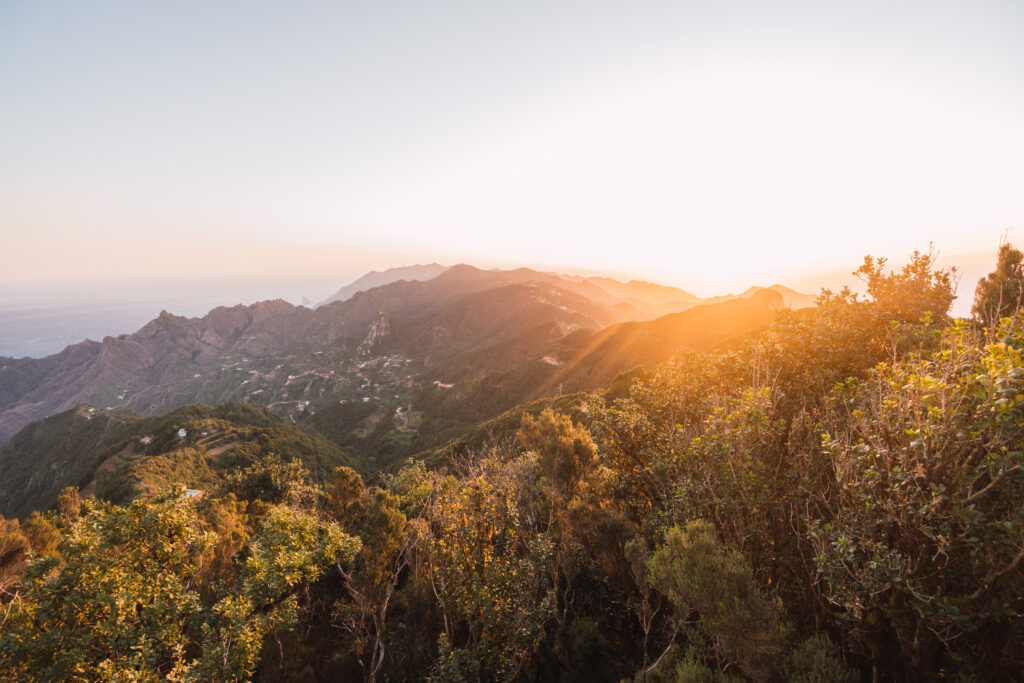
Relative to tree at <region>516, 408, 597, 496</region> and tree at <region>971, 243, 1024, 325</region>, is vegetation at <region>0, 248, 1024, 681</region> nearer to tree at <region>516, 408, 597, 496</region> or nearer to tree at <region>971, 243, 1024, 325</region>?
tree at <region>516, 408, 597, 496</region>

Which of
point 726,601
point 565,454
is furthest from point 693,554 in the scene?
point 565,454

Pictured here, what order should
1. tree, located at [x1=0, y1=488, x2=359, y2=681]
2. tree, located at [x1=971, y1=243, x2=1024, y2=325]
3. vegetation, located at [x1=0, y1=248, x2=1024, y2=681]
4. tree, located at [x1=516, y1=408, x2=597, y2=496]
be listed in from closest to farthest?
vegetation, located at [x1=0, y1=248, x2=1024, y2=681] → tree, located at [x1=0, y1=488, x2=359, y2=681] → tree, located at [x1=971, y1=243, x2=1024, y2=325] → tree, located at [x1=516, y1=408, x2=597, y2=496]

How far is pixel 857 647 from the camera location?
852 cm

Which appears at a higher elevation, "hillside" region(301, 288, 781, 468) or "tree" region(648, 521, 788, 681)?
"tree" region(648, 521, 788, 681)

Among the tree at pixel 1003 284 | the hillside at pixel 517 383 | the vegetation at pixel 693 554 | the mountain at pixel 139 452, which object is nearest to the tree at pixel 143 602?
the vegetation at pixel 693 554

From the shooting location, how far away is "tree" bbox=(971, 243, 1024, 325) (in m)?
17.0

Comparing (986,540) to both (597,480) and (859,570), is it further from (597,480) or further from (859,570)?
(597,480)

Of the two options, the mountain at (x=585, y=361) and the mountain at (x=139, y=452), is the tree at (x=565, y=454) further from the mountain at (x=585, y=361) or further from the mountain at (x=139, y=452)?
the mountain at (x=139, y=452)

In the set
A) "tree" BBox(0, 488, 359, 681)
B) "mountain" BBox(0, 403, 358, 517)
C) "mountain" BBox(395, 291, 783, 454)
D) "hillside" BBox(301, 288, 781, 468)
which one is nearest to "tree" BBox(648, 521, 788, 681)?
"tree" BBox(0, 488, 359, 681)

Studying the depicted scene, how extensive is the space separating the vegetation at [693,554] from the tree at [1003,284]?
249 inches

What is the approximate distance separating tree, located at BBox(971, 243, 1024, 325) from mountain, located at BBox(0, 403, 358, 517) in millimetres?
111306

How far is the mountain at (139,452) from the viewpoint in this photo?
8700cm

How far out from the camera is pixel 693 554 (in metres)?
8.53

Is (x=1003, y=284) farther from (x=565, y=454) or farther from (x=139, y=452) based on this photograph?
(x=139, y=452)
